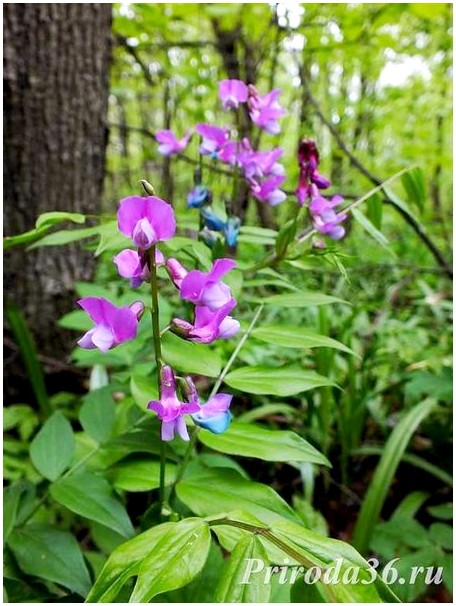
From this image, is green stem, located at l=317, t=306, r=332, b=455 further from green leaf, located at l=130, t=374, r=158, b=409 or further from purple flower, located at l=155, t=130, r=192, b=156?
green leaf, located at l=130, t=374, r=158, b=409

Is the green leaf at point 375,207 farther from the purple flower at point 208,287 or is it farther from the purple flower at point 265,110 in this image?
the purple flower at point 208,287

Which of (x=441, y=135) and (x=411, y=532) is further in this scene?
(x=441, y=135)

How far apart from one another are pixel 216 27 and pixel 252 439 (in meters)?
2.74

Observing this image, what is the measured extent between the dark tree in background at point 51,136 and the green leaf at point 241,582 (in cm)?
144

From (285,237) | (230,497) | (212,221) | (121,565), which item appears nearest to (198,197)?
(212,221)

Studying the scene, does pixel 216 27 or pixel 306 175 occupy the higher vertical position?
pixel 216 27

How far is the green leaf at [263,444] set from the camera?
719 millimetres

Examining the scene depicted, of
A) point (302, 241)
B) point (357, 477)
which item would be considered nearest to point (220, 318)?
point (302, 241)

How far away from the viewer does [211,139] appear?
104 cm

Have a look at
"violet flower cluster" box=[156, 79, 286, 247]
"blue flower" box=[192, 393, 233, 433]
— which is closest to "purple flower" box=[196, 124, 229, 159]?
"violet flower cluster" box=[156, 79, 286, 247]

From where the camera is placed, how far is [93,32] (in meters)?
1.74

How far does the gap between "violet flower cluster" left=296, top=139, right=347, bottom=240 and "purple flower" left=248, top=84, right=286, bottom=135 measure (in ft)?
0.32

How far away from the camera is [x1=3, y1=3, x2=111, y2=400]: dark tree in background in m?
1.66

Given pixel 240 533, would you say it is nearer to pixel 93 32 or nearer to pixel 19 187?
pixel 19 187
